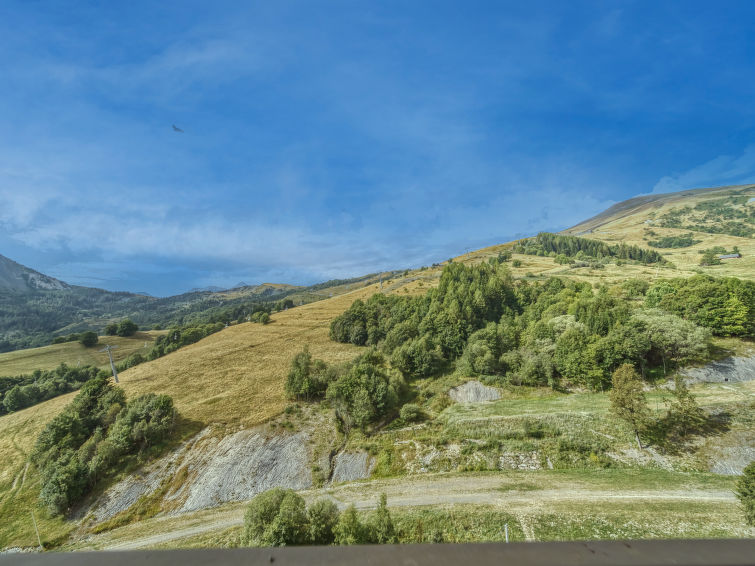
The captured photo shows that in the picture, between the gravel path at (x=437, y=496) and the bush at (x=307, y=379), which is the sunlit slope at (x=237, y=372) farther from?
the gravel path at (x=437, y=496)

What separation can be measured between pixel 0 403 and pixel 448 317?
341 ft

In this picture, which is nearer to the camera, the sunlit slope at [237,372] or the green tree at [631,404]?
the green tree at [631,404]

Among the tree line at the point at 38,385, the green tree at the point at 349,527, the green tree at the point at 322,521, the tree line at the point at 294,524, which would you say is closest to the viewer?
the green tree at the point at 349,527

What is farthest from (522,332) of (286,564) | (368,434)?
(286,564)

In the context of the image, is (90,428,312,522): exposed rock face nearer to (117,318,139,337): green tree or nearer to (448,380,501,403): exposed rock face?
(448,380,501,403): exposed rock face

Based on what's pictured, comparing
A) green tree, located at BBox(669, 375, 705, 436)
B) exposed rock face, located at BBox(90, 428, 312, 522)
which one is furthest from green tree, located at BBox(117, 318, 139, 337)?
green tree, located at BBox(669, 375, 705, 436)

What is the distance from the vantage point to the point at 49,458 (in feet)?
107

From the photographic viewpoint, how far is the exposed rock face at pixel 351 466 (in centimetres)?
3062

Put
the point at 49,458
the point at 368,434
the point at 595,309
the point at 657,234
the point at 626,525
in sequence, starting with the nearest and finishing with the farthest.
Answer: the point at 626,525 < the point at 49,458 < the point at 368,434 < the point at 595,309 < the point at 657,234

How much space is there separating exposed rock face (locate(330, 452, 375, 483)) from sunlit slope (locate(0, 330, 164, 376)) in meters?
93.2

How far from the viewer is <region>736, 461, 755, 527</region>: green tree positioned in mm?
15883

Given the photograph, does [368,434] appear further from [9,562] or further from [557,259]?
[557,259]

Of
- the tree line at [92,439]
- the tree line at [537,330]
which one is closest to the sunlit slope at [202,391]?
the tree line at [92,439]

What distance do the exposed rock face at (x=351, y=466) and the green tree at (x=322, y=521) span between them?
12914 mm
